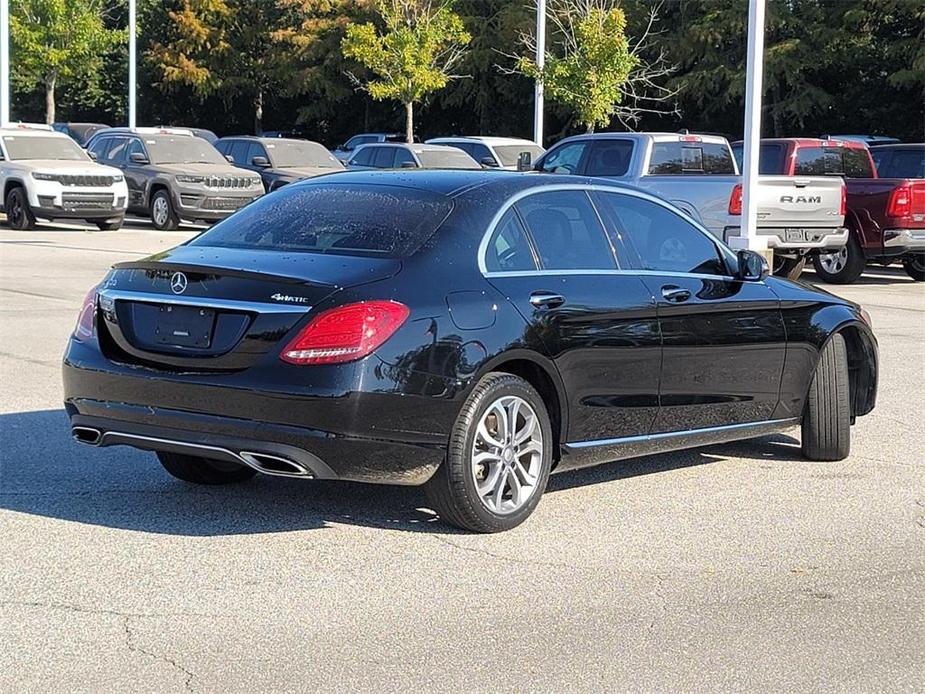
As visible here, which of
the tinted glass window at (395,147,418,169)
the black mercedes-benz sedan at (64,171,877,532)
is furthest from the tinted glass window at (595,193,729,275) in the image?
the tinted glass window at (395,147,418,169)

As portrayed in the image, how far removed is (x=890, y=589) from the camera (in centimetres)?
574

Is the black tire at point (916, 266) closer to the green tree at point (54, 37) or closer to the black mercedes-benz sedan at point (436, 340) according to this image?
the black mercedes-benz sedan at point (436, 340)

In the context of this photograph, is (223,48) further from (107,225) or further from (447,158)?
(447,158)

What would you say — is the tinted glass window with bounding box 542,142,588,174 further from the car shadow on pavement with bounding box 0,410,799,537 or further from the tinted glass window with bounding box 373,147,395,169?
the car shadow on pavement with bounding box 0,410,799,537

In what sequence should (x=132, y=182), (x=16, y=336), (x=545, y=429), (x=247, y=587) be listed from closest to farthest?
(x=247, y=587)
(x=545, y=429)
(x=16, y=336)
(x=132, y=182)

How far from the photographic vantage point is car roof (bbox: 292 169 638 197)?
6934 millimetres

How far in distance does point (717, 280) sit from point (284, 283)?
2.57m

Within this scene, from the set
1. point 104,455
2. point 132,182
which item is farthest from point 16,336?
point 132,182

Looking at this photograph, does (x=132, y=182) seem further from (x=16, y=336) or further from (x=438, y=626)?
(x=438, y=626)

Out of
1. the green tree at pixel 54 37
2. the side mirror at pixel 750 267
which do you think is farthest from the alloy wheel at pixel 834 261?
the green tree at pixel 54 37

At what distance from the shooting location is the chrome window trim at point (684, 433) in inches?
272

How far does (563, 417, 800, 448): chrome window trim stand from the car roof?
3.90 ft

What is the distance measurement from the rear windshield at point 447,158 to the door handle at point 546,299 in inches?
820

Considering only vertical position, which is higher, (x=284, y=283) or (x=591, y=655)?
(x=284, y=283)
